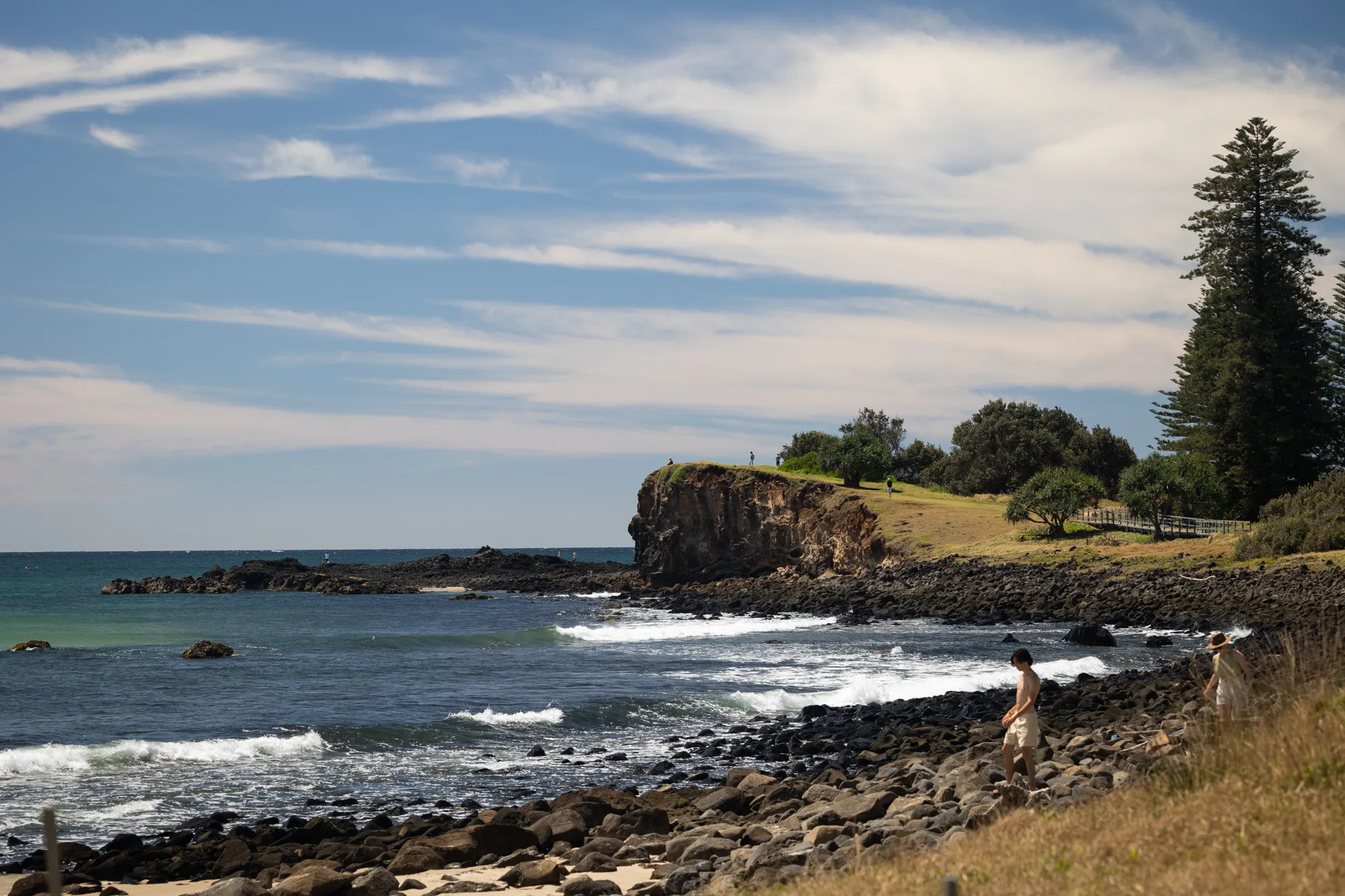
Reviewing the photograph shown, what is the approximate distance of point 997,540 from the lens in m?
60.3

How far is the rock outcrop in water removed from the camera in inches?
3760

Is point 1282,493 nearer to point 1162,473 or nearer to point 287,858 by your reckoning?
point 1162,473

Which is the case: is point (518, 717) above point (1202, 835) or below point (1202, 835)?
below

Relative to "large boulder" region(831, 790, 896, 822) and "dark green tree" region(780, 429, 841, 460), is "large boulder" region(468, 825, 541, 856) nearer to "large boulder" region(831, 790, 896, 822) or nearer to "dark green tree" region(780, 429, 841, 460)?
"large boulder" region(831, 790, 896, 822)

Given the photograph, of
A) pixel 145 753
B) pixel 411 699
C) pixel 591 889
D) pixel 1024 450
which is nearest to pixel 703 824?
pixel 591 889

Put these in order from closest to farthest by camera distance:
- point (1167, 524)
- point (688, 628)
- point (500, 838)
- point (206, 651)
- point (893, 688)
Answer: point (500, 838), point (893, 688), point (206, 651), point (688, 628), point (1167, 524)

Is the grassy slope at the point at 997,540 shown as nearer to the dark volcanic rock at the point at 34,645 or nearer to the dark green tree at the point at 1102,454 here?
the dark green tree at the point at 1102,454

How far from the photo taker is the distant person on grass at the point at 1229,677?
36.1 feet

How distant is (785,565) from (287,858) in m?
61.0

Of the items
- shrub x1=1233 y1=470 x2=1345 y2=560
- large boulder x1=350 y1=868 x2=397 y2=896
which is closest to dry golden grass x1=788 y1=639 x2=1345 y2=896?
large boulder x1=350 y1=868 x2=397 y2=896

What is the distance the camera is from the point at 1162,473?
52906 millimetres

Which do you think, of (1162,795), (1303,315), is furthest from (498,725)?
Answer: (1303,315)

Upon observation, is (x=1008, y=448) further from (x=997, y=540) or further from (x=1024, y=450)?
(x=997, y=540)

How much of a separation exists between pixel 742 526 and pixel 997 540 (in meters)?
20.2
